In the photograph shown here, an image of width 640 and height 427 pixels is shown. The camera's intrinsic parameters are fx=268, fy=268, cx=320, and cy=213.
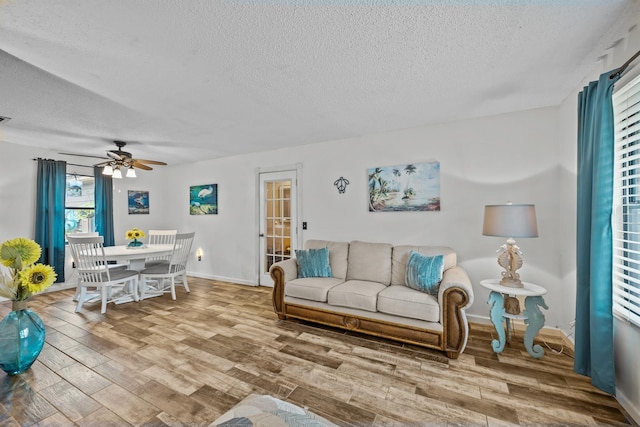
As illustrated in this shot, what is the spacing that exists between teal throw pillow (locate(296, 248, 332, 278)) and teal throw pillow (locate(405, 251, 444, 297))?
3.30 ft

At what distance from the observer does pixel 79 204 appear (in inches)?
200

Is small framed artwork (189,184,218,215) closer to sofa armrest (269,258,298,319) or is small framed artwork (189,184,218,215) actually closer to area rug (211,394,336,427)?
sofa armrest (269,258,298,319)

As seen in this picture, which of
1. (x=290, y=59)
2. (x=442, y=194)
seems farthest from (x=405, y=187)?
(x=290, y=59)

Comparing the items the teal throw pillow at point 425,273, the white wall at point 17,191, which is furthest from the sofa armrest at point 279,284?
the white wall at point 17,191

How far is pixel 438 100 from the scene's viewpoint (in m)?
2.73

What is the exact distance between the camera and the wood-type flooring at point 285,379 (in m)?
1.73

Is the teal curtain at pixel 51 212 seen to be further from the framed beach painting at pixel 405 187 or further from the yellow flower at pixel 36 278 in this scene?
the framed beach painting at pixel 405 187

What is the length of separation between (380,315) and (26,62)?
11.8ft

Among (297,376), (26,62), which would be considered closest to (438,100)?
(297,376)

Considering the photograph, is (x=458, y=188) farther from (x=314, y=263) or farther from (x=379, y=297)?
(x=314, y=263)

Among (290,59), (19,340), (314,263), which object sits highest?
(290,59)

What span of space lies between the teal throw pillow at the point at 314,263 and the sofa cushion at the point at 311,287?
8 centimetres

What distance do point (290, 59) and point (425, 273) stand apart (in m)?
2.32

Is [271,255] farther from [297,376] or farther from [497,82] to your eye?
[497,82]
